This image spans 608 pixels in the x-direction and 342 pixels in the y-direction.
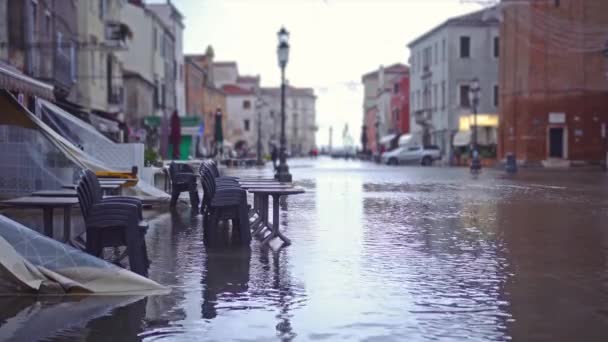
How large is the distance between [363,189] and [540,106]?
32.4 meters

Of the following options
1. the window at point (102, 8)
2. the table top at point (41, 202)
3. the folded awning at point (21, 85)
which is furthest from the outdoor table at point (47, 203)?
the window at point (102, 8)

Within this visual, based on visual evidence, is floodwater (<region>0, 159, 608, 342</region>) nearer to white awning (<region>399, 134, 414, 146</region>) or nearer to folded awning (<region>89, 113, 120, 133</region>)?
folded awning (<region>89, 113, 120, 133</region>)

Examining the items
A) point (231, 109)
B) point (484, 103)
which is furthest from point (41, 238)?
point (231, 109)

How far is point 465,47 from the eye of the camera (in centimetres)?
7231

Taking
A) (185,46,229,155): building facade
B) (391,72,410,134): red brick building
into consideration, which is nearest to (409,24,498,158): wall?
(185,46,229,155): building facade

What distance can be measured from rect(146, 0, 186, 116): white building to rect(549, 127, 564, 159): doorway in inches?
1080

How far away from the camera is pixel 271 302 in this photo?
7.43 m

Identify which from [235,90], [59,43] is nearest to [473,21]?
[59,43]

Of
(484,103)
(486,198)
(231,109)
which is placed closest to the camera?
(486,198)

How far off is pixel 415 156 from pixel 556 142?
15.2 meters

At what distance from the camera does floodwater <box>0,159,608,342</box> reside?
637 cm

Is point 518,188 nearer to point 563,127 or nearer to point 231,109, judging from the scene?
point 563,127

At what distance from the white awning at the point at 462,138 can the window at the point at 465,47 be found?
23.6 feet

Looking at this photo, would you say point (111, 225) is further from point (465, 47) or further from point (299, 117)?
point (299, 117)
